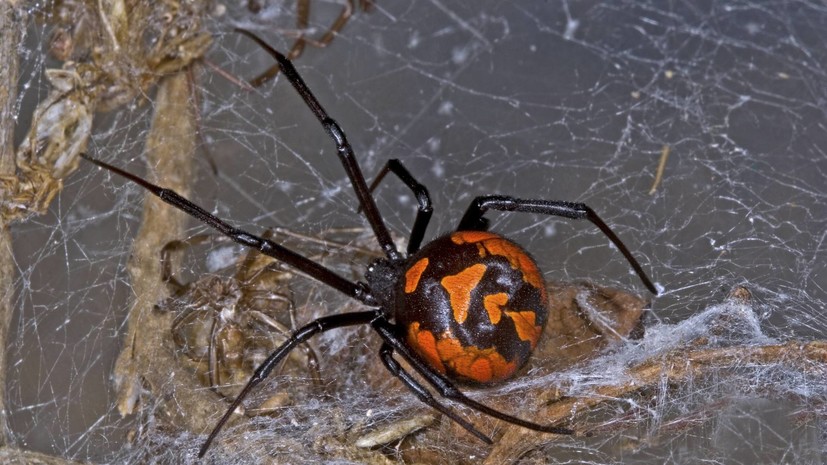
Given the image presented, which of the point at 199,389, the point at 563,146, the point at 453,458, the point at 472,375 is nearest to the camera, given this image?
the point at 472,375

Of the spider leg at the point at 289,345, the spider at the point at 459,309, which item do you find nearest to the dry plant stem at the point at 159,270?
the spider leg at the point at 289,345

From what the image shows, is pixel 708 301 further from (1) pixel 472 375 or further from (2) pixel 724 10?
(2) pixel 724 10

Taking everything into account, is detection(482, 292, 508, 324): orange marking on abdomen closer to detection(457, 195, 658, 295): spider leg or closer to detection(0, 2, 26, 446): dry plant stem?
detection(457, 195, 658, 295): spider leg

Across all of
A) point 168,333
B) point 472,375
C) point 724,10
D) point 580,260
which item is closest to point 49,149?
point 168,333

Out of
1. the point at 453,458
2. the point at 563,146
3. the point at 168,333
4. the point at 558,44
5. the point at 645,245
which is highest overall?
the point at 558,44

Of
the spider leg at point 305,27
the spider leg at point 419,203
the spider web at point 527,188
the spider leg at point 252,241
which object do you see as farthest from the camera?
the spider leg at point 305,27

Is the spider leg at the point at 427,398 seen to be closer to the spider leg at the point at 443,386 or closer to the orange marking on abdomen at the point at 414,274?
the spider leg at the point at 443,386
